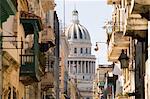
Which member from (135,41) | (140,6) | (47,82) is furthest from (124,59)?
(140,6)

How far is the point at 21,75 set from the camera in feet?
100

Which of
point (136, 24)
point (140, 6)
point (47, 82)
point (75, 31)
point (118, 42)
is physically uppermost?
point (140, 6)

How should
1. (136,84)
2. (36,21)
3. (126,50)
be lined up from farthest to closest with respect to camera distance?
1. (126,50)
2. (36,21)
3. (136,84)

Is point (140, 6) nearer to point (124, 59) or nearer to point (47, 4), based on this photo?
point (124, 59)

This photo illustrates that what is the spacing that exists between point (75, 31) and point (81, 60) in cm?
1289

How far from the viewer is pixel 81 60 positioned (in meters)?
174

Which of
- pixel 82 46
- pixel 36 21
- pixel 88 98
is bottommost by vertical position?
pixel 88 98

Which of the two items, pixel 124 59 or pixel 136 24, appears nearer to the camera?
pixel 136 24

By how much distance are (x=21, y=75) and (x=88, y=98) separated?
501 feet

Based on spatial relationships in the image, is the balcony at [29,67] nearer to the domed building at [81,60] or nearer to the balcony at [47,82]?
the balcony at [47,82]

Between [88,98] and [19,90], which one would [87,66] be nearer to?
[88,98]

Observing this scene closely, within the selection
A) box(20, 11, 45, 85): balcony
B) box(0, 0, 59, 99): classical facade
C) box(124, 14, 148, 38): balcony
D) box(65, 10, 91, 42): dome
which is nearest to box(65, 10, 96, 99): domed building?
box(65, 10, 91, 42): dome

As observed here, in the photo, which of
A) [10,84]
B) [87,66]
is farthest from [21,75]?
[87,66]

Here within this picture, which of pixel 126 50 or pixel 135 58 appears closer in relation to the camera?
pixel 135 58
